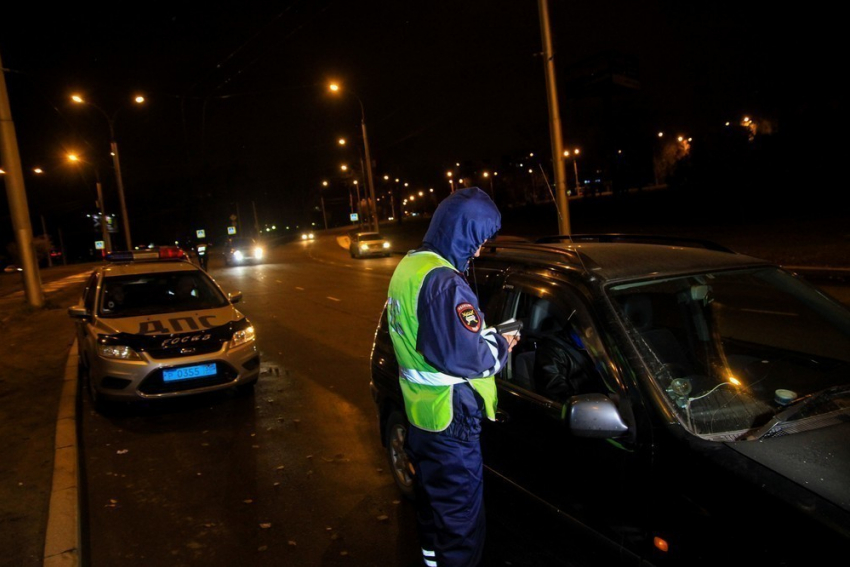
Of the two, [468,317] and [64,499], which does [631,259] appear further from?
[64,499]

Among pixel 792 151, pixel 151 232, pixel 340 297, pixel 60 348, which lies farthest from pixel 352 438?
pixel 151 232

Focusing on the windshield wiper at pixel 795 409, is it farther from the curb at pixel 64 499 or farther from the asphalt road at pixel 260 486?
the curb at pixel 64 499

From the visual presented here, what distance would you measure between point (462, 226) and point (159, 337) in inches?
182

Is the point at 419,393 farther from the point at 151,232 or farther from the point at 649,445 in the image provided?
the point at 151,232

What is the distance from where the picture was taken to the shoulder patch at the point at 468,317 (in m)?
2.25

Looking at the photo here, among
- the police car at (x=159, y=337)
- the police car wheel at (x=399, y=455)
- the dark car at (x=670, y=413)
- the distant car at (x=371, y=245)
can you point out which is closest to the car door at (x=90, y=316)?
the police car at (x=159, y=337)

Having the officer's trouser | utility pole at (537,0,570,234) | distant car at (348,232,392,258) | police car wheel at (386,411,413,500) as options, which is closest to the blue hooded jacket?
the officer's trouser

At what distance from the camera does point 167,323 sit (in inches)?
247

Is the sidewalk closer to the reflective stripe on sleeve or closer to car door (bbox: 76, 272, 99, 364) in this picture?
car door (bbox: 76, 272, 99, 364)

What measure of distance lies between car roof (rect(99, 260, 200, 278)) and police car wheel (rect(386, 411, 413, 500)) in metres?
4.61

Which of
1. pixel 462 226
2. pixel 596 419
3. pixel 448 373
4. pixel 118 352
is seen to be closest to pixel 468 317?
pixel 448 373

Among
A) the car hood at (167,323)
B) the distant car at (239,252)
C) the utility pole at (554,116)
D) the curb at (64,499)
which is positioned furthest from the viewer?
the distant car at (239,252)

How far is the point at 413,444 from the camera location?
2455 mm

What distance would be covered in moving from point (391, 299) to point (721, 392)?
1.46 meters
